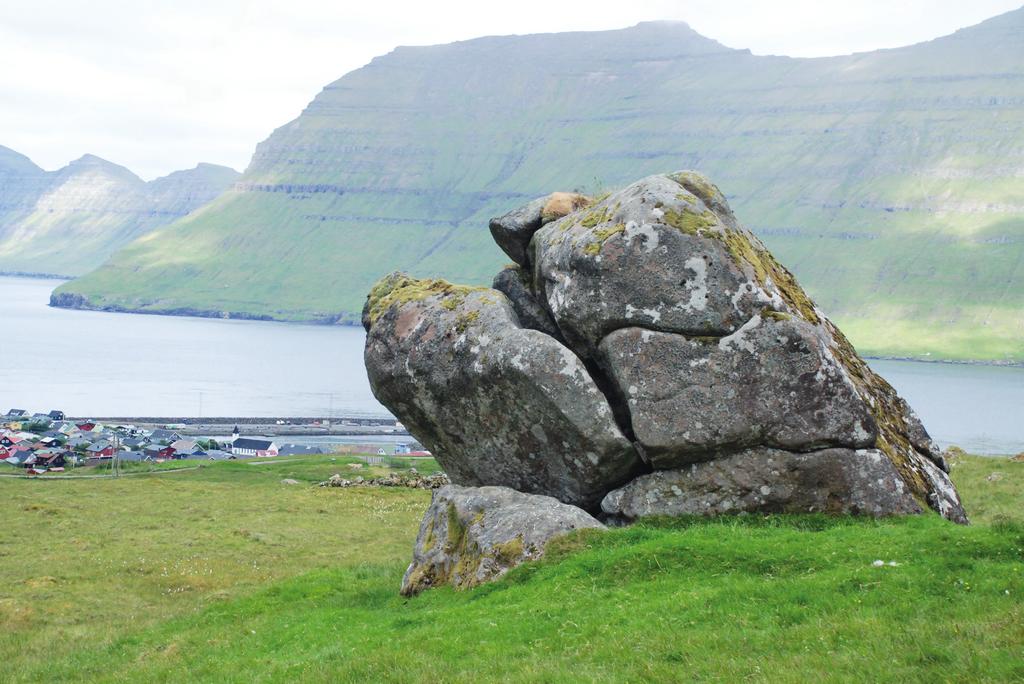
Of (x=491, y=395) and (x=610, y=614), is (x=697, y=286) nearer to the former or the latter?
(x=491, y=395)

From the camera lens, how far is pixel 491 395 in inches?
957

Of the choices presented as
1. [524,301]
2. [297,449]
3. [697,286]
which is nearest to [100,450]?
[297,449]

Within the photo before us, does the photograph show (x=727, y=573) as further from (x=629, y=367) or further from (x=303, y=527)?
(x=303, y=527)

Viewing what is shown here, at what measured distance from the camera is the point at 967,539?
16.1 meters

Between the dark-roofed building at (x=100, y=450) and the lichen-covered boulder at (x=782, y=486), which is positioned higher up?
the lichen-covered boulder at (x=782, y=486)

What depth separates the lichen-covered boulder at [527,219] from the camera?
92.8 feet

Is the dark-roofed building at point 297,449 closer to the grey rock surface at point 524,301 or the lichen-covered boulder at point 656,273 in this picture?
the grey rock surface at point 524,301

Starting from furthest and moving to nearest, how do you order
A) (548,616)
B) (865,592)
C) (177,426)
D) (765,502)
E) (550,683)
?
(177,426) → (765,502) → (548,616) → (865,592) → (550,683)

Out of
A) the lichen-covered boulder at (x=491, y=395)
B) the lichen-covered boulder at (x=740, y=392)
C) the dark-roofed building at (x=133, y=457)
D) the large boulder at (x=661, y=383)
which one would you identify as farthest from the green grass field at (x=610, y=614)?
the dark-roofed building at (x=133, y=457)

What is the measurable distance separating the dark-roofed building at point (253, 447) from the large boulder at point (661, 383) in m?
103

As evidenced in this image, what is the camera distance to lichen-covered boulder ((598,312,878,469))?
21.2 metres

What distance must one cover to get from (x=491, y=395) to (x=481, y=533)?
4.07 m

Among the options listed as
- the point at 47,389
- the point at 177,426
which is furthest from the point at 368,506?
the point at 47,389

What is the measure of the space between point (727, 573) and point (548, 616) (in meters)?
3.32
